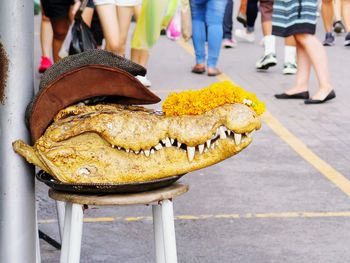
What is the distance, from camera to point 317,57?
32.7ft

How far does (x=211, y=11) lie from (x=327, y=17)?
11.2 feet

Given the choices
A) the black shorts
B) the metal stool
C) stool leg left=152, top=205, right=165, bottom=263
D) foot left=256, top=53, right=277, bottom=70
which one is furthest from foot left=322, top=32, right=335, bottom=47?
the metal stool

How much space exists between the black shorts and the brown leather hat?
7021mm

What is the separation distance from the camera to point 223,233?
5.88 meters

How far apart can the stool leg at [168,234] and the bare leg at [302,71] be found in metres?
6.51

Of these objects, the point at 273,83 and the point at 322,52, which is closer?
A: the point at 322,52

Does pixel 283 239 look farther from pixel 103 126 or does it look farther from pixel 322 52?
pixel 322 52

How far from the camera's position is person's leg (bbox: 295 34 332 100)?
32.4 feet

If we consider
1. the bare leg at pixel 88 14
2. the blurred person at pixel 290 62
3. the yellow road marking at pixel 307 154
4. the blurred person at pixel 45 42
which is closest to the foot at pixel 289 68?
the blurred person at pixel 290 62

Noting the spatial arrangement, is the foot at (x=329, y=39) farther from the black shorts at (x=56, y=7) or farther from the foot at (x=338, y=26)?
the black shorts at (x=56, y=7)

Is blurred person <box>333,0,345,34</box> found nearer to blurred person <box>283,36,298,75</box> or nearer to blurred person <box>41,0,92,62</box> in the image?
blurred person <box>283,36,298,75</box>

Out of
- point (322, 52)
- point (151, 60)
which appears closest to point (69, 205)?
point (322, 52)

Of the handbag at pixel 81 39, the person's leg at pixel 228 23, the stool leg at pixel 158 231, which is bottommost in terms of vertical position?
the person's leg at pixel 228 23

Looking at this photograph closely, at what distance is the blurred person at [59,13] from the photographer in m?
11.0
